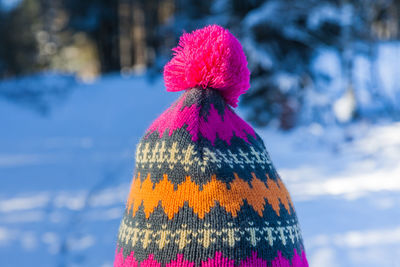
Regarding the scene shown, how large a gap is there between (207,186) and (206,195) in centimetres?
3

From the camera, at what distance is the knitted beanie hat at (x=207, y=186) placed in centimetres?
153

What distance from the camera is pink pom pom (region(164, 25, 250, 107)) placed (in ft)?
5.64

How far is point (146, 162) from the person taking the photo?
5.52ft

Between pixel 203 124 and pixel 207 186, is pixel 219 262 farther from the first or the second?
pixel 203 124


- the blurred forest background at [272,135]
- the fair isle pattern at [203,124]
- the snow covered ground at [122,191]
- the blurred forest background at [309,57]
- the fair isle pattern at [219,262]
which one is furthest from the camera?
the blurred forest background at [309,57]

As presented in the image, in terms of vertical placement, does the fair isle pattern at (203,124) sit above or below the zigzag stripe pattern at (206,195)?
above

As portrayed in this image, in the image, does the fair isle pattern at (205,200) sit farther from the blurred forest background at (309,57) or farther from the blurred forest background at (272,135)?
the blurred forest background at (309,57)

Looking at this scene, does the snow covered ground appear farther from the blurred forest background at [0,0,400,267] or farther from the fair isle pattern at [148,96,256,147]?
the fair isle pattern at [148,96,256,147]

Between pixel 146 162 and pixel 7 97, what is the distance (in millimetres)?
16577

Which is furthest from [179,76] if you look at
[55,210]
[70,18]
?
[70,18]

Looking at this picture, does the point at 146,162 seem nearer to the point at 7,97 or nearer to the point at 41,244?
the point at 41,244

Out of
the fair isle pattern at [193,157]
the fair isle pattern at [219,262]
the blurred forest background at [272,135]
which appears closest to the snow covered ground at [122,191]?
the blurred forest background at [272,135]

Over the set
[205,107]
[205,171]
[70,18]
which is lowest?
[205,171]

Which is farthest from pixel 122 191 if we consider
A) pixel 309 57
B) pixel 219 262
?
pixel 309 57
